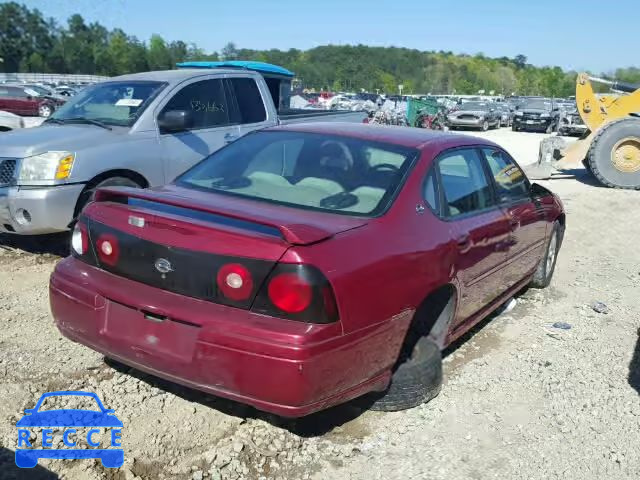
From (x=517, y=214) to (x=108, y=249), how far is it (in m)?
2.85

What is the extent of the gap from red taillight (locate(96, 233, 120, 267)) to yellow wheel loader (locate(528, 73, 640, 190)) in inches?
441

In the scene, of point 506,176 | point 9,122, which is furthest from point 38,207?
point 9,122

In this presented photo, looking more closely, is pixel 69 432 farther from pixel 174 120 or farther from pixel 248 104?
pixel 248 104

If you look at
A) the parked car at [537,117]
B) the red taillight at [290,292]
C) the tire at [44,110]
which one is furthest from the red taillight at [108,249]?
the parked car at [537,117]

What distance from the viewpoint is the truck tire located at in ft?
39.4

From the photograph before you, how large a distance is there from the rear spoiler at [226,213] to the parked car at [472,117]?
29.4 m

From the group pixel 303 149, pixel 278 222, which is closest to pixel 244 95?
pixel 303 149

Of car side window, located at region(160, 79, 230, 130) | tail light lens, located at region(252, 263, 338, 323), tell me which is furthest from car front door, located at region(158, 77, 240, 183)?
tail light lens, located at region(252, 263, 338, 323)

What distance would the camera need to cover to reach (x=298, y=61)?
6250 inches

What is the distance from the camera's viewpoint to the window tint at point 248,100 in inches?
284

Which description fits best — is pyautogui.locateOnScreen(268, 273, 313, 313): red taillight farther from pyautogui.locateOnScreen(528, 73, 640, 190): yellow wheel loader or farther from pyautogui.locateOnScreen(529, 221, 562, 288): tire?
pyautogui.locateOnScreen(528, 73, 640, 190): yellow wheel loader

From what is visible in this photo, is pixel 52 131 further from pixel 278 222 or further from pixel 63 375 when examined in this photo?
pixel 278 222

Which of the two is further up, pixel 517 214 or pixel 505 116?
pixel 517 214

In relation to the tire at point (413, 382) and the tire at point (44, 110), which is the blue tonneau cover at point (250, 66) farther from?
Result: the tire at point (44, 110)
